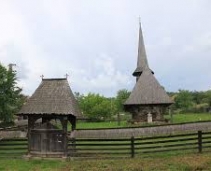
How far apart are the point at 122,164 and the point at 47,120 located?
600 cm

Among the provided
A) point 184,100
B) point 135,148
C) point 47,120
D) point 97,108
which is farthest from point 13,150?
point 184,100

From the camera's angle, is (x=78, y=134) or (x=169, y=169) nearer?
(x=169, y=169)

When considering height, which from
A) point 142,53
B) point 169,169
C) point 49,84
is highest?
point 142,53

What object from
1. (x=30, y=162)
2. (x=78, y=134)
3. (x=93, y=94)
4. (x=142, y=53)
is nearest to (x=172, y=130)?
(x=78, y=134)

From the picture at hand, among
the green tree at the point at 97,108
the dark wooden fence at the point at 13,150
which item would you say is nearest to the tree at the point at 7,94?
the dark wooden fence at the point at 13,150

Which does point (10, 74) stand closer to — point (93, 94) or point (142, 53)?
point (142, 53)

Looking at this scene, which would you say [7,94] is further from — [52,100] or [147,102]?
[147,102]

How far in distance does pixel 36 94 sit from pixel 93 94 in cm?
4774

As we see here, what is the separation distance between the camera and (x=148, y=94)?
43438 mm

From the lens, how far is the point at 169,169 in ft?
62.6

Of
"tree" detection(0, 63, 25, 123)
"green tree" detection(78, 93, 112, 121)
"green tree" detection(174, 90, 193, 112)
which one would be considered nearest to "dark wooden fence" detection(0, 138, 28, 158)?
"tree" detection(0, 63, 25, 123)

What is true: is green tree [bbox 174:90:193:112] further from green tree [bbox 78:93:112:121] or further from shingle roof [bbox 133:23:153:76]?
shingle roof [bbox 133:23:153:76]

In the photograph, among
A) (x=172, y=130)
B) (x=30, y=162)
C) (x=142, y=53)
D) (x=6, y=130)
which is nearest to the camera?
(x=30, y=162)

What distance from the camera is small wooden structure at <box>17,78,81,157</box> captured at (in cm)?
2345
